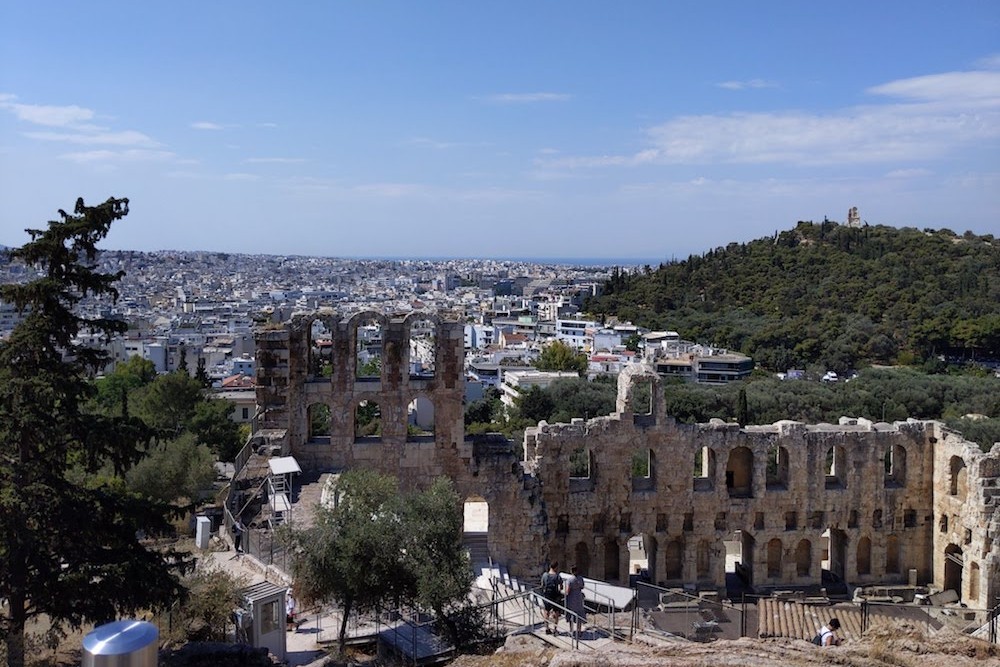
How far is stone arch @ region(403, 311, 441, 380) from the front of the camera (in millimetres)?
22391

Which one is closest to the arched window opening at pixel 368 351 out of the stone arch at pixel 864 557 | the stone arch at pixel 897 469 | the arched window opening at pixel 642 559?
the arched window opening at pixel 642 559

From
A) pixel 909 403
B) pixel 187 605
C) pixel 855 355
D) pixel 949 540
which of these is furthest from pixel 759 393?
pixel 187 605

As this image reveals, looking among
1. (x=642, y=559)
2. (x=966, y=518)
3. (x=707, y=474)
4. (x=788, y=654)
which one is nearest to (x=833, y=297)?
(x=642, y=559)

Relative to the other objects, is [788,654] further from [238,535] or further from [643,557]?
[643,557]

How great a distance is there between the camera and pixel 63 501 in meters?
13.4

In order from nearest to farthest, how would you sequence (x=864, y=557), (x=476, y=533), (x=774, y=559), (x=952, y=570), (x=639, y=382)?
(x=639, y=382)
(x=476, y=533)
(x=952, y=570)
(x=774, y=559)
(x=864, y=557)

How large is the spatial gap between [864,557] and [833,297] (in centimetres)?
7511

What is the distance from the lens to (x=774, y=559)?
26516mm

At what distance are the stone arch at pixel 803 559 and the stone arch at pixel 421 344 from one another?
484 inches

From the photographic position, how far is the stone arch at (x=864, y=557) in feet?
88.0

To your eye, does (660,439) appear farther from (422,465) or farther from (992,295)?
(992,295)

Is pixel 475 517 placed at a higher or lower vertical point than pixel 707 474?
lower

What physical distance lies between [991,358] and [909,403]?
3213cm

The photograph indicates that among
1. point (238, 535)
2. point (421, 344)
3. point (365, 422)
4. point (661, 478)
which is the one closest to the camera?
point (238, 535)
